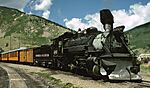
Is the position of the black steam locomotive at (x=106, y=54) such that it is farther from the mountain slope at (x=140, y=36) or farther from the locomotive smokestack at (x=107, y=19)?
the mountain slope at (x=140, y=36)

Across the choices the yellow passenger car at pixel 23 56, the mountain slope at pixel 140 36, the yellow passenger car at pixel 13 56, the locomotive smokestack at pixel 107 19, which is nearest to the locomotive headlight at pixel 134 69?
the locomotive smokestack at pixel 107 19

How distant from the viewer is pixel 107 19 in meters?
22.7

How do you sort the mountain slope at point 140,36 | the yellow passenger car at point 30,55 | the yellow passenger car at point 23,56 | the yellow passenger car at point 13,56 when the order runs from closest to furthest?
the yellow passenger car at point 30,55
the yellow passenger car at point 23,56
the yellow passenger car at point 13,56
the mountain slope at point 140,36

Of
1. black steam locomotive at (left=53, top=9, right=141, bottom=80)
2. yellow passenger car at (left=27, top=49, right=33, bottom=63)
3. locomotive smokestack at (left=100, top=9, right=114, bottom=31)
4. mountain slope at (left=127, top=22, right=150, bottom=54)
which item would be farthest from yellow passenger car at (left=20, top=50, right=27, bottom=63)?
mountain slope at (left=127, top=22, right=150, bottom=54)

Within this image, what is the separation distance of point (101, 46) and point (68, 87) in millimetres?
5201

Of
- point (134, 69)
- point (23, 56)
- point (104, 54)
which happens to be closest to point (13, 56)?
point (23, 56)

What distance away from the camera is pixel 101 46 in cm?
2222

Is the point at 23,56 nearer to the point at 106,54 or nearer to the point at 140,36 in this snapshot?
the point at 106,54

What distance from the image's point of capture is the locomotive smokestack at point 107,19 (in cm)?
2258

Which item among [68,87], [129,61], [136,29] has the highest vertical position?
[136,29]

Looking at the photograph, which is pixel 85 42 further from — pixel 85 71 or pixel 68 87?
pixel 68 87

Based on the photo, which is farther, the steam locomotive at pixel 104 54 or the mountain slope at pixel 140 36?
the mountain slope at pixel 140 36

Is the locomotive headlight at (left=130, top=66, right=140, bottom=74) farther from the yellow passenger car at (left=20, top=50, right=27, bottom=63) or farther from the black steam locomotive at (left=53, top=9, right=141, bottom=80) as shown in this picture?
the yellow passenger car at (left=20, top=50, right=27, bottom=63)

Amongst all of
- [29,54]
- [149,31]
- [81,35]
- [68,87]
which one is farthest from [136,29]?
[68,87]
